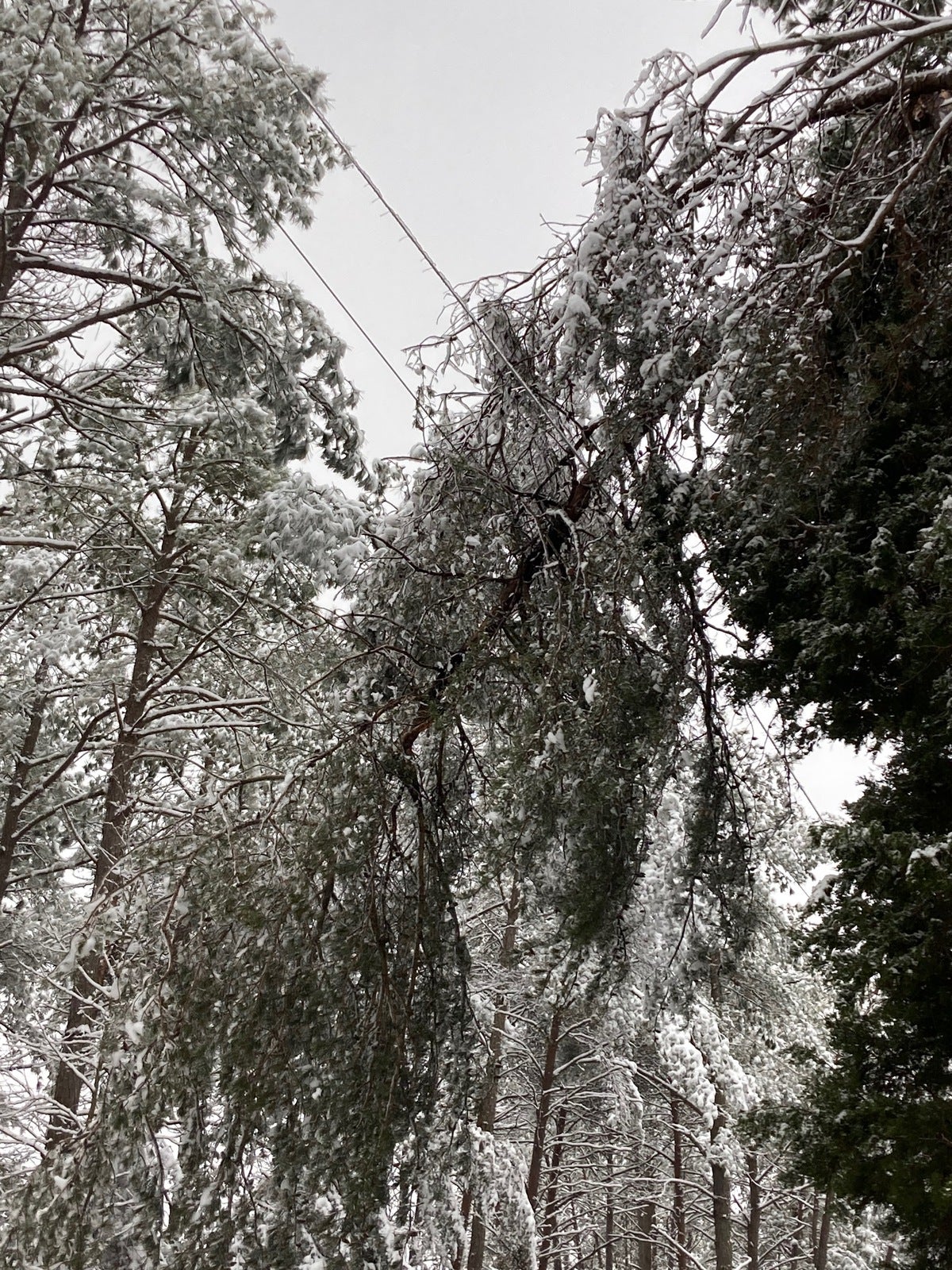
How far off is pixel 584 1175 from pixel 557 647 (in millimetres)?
14055

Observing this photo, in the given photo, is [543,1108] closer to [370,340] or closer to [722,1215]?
[722,1215]

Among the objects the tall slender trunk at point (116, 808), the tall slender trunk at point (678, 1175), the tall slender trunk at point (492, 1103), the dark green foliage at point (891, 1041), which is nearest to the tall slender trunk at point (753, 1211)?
the tall slender trunk at point (678, 1175)

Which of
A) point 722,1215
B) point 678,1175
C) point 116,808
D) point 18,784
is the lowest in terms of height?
point 722,1215

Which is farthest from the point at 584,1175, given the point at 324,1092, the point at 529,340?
the point at 529,340

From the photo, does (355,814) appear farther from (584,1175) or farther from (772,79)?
(584,1175)

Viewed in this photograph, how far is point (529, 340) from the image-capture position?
376 cm

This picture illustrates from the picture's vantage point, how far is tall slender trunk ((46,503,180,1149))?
7.29 metres

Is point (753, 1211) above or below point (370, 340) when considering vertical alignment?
below

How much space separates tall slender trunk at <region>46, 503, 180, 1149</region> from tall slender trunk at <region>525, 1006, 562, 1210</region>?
507 cm

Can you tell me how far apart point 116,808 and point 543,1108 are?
6.52m

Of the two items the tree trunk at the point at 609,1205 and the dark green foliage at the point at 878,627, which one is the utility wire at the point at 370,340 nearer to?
the dark green foliage at the point at 878,627

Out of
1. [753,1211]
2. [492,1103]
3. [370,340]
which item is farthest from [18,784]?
[753,1211]

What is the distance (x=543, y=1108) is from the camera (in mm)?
11258

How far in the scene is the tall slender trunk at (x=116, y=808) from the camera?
729cm
